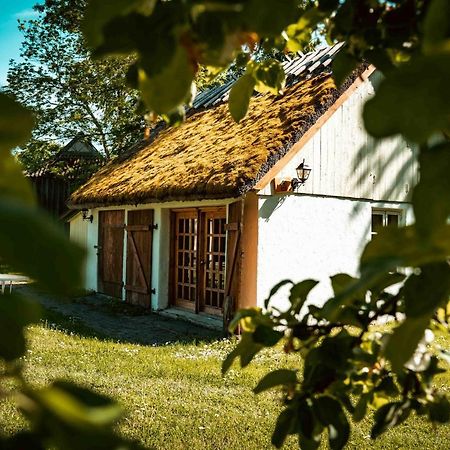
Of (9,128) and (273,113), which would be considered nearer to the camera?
(9,128)

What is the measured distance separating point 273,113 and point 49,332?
445cm

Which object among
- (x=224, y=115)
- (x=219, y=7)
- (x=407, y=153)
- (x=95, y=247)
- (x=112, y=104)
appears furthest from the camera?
(x=112, y=104)

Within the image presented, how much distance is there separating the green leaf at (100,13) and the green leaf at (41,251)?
21 cm

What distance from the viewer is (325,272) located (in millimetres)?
8719

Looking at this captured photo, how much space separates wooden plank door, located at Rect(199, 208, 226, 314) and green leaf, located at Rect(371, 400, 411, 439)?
7.59m

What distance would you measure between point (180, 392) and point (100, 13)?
525cm

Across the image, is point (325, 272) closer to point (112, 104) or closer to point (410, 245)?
point (410, 245)

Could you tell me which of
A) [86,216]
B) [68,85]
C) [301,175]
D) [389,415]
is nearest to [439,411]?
[389,415]

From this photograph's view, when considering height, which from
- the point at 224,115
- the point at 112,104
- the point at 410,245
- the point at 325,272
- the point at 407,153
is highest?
the point at 112,104

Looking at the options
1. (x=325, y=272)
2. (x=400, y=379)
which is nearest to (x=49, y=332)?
(x=325, y=272)

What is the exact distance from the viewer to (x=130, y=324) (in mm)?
8914

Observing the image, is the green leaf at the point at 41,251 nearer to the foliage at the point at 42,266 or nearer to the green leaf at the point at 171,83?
the foliage at the point at 42,266

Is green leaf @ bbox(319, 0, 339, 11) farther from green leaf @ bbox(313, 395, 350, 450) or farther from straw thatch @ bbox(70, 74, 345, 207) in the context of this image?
straw thatch @ bbox(70, 74, 345, 207)

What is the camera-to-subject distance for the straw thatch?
7684mm
